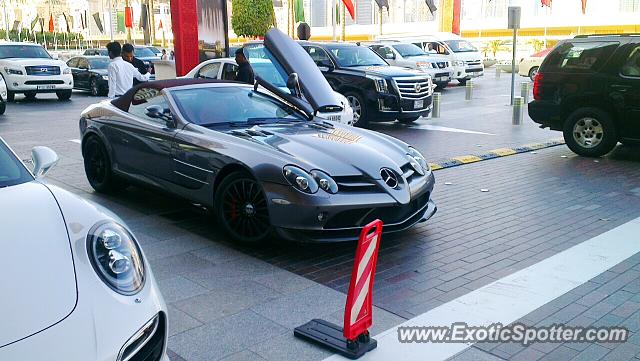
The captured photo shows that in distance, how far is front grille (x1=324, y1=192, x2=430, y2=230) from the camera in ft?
16.2

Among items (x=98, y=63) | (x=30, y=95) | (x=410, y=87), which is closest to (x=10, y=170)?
(x=410, y=87)

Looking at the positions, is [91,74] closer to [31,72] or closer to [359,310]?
[31,72]

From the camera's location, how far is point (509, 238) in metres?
5.66

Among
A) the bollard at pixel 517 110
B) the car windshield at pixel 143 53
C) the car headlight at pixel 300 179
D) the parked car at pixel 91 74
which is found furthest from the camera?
the car windshield at pixel 143 53

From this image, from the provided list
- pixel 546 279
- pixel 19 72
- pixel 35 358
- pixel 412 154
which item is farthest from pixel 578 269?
pixel 19 72

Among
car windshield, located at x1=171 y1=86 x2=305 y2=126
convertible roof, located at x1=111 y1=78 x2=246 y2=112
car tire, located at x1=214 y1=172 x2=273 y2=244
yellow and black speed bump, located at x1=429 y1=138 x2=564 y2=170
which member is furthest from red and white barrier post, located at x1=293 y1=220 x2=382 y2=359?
yellow and black speed bump, located at x1=429 y1=138 x2=564 y2=170

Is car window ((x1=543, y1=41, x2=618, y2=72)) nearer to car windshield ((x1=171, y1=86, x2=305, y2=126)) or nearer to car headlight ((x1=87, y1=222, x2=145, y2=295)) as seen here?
car windshield ((x1=171, y1=86, x2=305, y2=126))

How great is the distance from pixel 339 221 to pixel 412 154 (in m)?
1.28

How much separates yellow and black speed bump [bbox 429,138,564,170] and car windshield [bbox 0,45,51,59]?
51.8 feet

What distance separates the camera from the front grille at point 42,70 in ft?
62.1

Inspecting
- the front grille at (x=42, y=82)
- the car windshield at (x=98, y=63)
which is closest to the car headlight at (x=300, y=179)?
the front grille at (x=42, y=82)

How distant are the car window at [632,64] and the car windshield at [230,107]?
5.39m

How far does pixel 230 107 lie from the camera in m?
6.25

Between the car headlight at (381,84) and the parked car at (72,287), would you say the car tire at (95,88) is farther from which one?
the parked car at (72,287)
